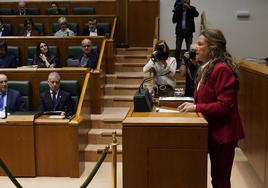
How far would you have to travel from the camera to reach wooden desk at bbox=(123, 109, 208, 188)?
2.04 meters

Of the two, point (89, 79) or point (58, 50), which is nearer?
point (89, 79)

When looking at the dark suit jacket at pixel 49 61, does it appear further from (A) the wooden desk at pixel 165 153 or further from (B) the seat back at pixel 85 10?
(A) the wooden desk at pixel 165 153

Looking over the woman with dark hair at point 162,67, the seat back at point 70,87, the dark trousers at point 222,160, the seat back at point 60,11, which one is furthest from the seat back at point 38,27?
the dark trousers at point 222,160

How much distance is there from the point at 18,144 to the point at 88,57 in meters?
2.05

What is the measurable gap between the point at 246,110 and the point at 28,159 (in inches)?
84.7

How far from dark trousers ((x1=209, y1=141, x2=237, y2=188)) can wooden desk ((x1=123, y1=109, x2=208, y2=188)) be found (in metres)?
0.21

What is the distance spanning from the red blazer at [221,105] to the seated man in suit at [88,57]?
12.7ft

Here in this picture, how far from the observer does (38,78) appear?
5.03 m

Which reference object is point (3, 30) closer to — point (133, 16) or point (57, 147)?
point (133, 16)

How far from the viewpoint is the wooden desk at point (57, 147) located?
4.31m

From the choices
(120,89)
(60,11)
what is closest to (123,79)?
(120,89)

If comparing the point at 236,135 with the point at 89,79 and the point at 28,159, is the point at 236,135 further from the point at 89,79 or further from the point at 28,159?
the point at 89,79

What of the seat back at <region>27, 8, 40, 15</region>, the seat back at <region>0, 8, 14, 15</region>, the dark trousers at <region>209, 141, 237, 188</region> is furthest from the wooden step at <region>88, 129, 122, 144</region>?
the seat back at <region>0, 8, 14, 15</region>

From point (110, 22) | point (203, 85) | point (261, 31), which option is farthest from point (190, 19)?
point (203, 85)
